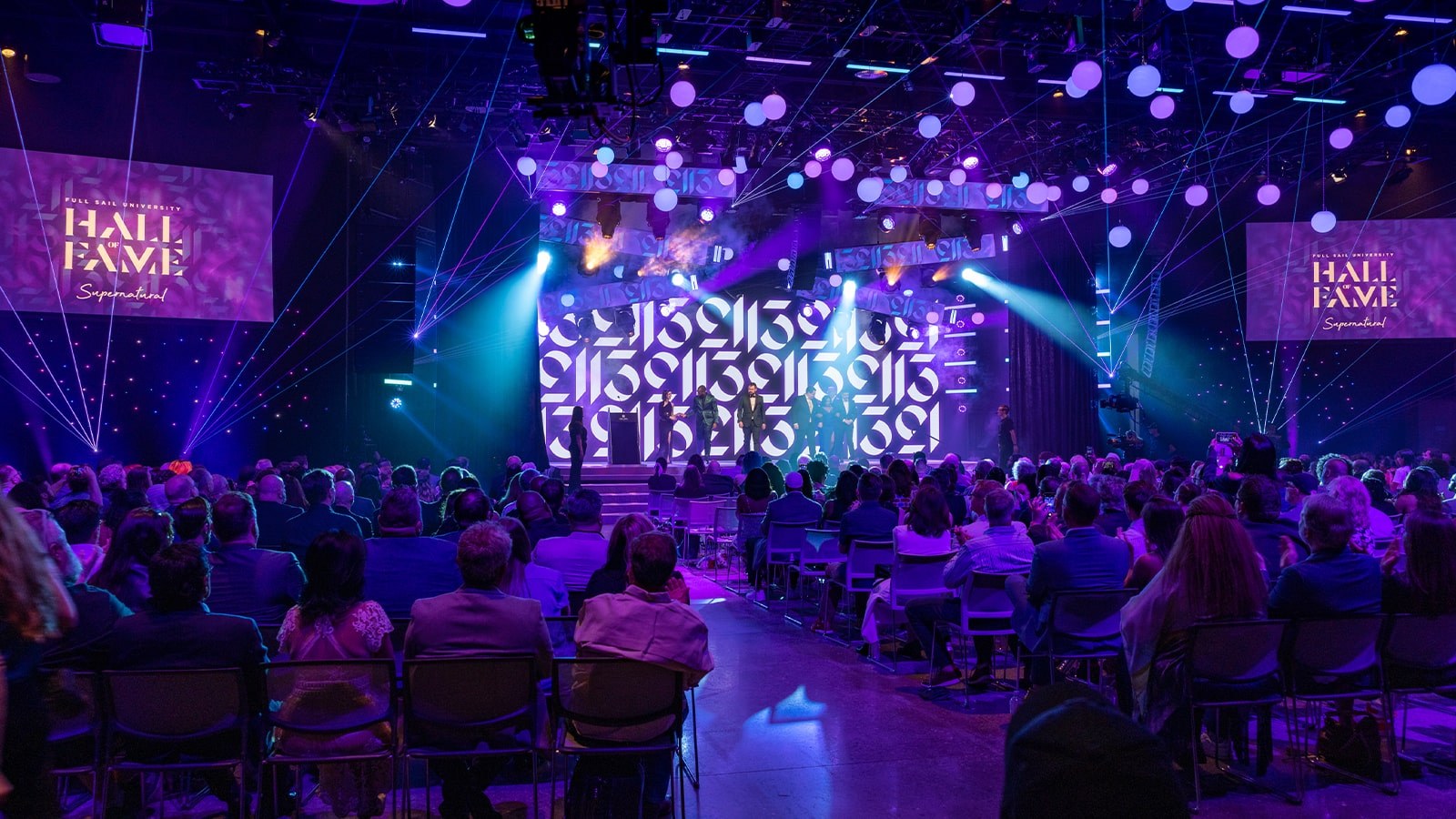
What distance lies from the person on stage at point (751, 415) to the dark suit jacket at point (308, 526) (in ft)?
43.9

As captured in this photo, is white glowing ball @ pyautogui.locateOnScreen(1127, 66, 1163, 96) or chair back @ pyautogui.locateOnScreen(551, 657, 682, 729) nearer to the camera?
chair back @ pyautogui.locateOnScreen(551, 657, 682, 729)

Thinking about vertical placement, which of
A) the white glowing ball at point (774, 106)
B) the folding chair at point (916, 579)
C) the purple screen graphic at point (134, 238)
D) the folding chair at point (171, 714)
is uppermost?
the white glowing ball at point (774, 106)

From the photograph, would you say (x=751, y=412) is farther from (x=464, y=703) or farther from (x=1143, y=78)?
(x=464, y=703)

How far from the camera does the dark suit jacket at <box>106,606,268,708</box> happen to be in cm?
340

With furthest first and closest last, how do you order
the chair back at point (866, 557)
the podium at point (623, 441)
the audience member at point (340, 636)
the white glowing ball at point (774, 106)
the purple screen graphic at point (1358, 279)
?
the podium at point (623, 441) < the purple screen graphic at point (1358, 279) < the white glowing ball at point (774, 106) < the chair back at point (866, 557) < the audience member at point (340, 636)

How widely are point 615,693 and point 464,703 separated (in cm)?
51

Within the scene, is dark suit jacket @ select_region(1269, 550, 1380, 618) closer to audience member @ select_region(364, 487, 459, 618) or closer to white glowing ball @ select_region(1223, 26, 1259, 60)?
audience member @ select_region(364, 487, 459, 618)

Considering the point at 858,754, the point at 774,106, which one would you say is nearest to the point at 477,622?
the point at 858,754

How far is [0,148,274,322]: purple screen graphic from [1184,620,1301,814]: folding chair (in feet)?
40.1

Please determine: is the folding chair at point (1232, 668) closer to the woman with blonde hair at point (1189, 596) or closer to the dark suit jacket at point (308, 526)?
the woman with blonde hair at point (1189, 596)

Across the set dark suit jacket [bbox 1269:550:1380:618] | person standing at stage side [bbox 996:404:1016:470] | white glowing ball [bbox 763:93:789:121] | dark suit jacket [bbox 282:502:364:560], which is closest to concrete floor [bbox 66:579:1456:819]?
dark suit jacket [bbox 1269:550:1380:618]

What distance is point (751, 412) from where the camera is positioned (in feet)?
62.2

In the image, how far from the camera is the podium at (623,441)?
17.3 metres

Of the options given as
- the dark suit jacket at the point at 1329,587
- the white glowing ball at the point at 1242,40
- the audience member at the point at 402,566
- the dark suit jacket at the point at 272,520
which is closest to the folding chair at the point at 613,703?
the audience member at the point at 402,566
